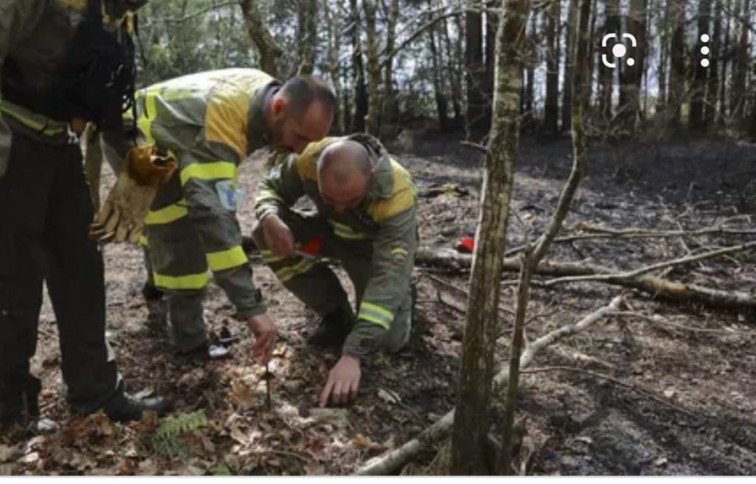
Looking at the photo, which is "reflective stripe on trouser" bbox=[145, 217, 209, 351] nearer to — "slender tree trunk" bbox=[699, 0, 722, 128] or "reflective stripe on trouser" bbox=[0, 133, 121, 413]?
"reflective stripe on trouser" bbox=[0, 133, 121, 413]

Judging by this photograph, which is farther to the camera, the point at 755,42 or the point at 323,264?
the point at 755,42

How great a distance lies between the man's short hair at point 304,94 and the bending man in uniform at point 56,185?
52cm

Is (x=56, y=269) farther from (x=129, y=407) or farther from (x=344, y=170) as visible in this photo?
(x=344, y=170)

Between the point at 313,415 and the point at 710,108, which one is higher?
the point at 710,108

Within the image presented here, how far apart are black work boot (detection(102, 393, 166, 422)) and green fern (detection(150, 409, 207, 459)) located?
0.73 ft

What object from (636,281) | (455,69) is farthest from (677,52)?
(455,69)

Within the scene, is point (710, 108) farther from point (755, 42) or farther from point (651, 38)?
point (651, 38)

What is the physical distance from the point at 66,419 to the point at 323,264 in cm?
118

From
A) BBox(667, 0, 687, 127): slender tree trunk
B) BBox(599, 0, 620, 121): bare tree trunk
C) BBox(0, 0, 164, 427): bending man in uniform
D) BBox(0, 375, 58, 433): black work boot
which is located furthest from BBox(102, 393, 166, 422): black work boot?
BBox(667, 0, 687, 127): slender tree trunk

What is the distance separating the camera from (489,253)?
1929mm

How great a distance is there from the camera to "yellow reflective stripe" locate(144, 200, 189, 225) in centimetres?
297

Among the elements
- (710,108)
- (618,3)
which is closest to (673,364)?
(618,3)

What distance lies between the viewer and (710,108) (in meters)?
6.06

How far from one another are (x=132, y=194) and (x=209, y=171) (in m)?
0.29
